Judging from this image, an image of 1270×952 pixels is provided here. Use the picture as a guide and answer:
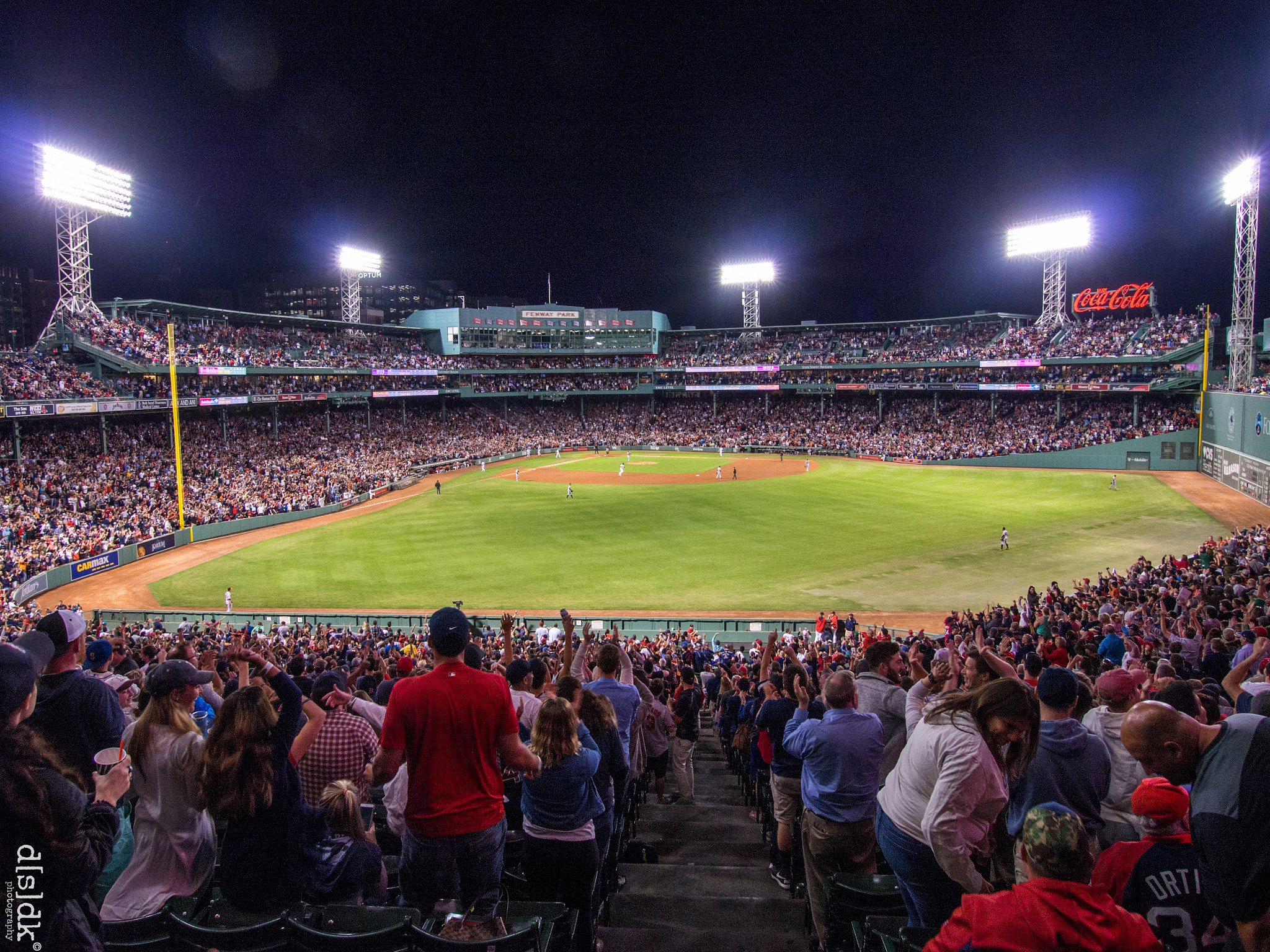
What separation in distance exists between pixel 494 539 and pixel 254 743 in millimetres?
30407

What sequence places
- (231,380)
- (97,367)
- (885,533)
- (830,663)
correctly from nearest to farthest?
(830,663), (885,533), (97,367), (231,380)

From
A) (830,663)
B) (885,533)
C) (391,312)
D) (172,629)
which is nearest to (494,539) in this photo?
(172,629)

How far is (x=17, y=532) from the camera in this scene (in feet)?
95.8

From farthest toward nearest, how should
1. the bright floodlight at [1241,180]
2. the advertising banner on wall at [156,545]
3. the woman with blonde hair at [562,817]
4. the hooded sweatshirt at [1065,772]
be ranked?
the bright floodlight at [1241,180] < the advertising banner on wall at [156,545] < the woman with blonde hair at [562,817] < the hooded sweatshirt at [1065,772]

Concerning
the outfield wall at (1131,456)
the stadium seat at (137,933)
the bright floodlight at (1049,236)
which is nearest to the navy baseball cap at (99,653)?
the stadium seat at (137,933)

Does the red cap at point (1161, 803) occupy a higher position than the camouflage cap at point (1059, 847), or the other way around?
the camouflage cap at point (1059, 847)

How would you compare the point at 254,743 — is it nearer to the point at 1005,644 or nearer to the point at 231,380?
the point at 1005,644

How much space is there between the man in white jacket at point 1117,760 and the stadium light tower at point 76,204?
4837cm

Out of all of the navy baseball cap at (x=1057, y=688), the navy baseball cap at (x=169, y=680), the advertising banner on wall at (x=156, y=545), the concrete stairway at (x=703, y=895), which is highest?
the navy baseball cap at (x=169, y=680)

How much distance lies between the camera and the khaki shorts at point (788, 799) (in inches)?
234

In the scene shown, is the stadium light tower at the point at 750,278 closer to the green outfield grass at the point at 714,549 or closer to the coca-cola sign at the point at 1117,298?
the coca-cola sign at the point at 1117,298

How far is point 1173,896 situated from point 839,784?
1.87 meters

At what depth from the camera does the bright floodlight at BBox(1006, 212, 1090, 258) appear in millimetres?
58906

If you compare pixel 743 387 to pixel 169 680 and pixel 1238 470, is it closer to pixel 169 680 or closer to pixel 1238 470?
pixel 1238 470
